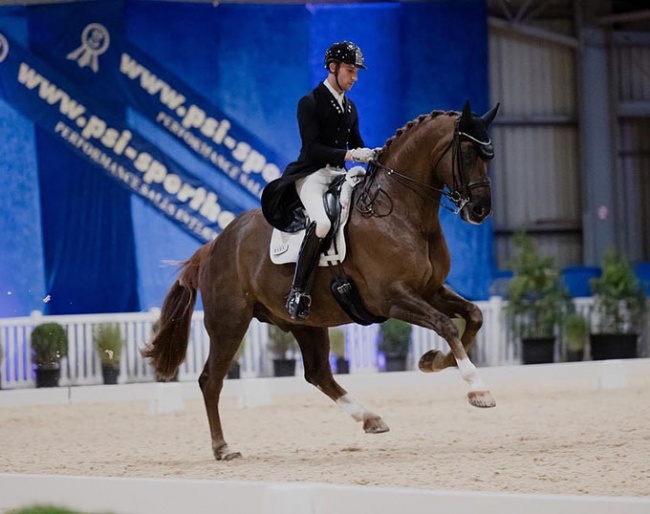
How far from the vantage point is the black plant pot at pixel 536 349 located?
13555 millimetres

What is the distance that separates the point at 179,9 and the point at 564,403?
6.71 m

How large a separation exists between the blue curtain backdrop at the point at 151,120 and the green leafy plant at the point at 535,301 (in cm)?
47

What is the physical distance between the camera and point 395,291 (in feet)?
19.5

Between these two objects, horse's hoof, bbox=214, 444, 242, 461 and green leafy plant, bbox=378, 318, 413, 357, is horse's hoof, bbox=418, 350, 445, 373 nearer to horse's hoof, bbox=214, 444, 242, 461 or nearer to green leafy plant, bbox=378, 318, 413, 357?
horse's hoof, bbox=214, 444, 242, 461

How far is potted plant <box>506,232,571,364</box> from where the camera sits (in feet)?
44.4

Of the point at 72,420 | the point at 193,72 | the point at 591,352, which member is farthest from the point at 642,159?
the point at 72,420

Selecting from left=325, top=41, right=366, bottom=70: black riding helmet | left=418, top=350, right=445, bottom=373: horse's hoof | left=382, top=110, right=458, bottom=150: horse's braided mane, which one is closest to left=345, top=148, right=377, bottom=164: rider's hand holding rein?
left=382, top=110, right=458, bottom=150: horse's braided mane

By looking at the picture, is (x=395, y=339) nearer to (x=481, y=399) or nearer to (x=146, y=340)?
(x=146, y=340)

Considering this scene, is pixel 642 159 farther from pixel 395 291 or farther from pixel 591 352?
A: pixel 395 291

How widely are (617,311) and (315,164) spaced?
802 cm

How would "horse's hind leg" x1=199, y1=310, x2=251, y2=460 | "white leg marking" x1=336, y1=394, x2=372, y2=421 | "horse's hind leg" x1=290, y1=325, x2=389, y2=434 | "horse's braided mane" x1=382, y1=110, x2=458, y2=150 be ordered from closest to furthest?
"horse's braided mane" x1=382, y1=110, x2=458, y2=150 < "white leg marking" x1=336, y1=394, x2=372, y2=421 < "horse's hind leg" x1=290, y1=325, x2=389, y2=434 < "horse's hind leg" x1=199, y1=310, x2=251, y2=460

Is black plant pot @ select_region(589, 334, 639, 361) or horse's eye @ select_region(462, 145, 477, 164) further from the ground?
horse's eye @ select_region(462, 145, 477, 164)

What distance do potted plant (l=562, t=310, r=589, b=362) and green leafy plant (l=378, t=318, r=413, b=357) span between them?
6.15 feet

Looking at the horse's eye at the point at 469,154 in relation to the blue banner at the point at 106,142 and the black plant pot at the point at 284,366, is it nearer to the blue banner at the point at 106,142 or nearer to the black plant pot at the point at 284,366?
the black plant pot at the point at 284,366
